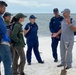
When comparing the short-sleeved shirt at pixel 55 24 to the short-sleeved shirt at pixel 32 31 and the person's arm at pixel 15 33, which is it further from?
the person's arm at pixel 15 33

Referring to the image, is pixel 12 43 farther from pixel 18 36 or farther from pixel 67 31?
pixel 67 31

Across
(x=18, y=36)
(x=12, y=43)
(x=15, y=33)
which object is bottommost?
(x=12, y=43)

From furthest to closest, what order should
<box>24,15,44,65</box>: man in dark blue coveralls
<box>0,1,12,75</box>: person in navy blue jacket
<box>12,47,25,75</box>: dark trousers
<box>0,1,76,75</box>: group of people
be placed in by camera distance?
1. <box>24,15,44,65</box>: man in dark blue coveralls
2. <box>12,47,25,75</box>: dark trousers
3. <box>0,1,76,75</box>: group of people
4. <box>0,1,12,75</box>: person in navy blue jacket

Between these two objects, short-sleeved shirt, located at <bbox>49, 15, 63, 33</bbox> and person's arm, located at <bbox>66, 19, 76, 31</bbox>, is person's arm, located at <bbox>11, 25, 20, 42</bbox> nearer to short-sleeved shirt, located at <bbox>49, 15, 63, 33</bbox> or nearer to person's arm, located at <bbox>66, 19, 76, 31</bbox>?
person's arm, located at <bbox>66, 19, 76, 31</bbox>

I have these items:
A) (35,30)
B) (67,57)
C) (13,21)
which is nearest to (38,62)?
(35,30)

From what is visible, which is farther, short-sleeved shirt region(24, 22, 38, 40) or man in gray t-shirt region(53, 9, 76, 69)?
short-sleeved shirt region(24, 22, 38, 40)

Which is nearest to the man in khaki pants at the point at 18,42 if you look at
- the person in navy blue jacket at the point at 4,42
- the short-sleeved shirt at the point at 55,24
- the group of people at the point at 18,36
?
the group of people at the point at 18,36

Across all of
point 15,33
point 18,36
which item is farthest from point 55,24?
point 15,33

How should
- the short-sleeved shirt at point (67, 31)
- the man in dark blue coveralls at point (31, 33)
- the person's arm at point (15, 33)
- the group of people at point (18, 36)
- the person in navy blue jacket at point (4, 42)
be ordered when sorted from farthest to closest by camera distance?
the man in dark blue coveralls at point (31, 33), the short-sleeved shirt at point (67, 31), the person's arm at point (15, 33), the group of people at point (18, 36), the person in navy blue jacket at point (4, 42)

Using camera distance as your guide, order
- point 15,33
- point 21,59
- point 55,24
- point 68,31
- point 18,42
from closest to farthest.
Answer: point 15,33 → point 18,42 → point 21,59 → point 68,31 → point 55,24

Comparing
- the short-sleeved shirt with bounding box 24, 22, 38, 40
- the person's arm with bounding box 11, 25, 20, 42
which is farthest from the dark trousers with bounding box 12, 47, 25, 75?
the short-sleeved shirt with bounding box 24, 22, 38, 40

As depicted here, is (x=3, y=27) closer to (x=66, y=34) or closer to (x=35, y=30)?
(x=66, y=34)

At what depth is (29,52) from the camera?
1017cm

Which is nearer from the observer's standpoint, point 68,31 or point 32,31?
point 68,31
